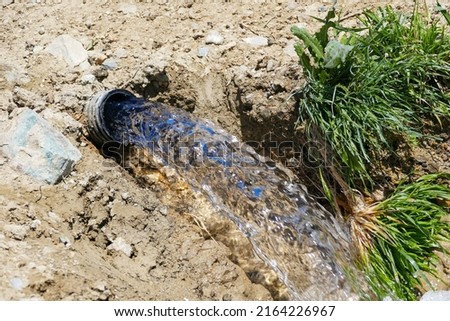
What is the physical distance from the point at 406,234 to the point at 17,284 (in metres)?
2.14

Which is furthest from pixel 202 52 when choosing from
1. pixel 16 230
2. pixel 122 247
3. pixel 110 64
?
pixel 16 230

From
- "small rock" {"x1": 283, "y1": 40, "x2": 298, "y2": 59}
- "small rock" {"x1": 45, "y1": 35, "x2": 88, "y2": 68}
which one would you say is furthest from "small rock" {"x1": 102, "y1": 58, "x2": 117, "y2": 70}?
"small rock" {"x1": 283, "y1": 40, "x2": 298, "y2": 59}

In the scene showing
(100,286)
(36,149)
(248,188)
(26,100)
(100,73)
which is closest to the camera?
(100,286)

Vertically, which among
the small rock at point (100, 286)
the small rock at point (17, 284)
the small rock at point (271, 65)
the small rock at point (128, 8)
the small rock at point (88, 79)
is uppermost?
the small rock at point (128, 8)

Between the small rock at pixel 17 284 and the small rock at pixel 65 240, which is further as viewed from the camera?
the small rock at pixel 65 240

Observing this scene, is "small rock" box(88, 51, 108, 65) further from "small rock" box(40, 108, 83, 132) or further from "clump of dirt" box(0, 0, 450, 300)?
"small rock" box(40, 108, 83, 132)

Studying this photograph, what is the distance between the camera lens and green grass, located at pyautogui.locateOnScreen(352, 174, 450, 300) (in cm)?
370

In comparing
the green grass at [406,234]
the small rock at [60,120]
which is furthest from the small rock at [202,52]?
the green grass at [406,234]

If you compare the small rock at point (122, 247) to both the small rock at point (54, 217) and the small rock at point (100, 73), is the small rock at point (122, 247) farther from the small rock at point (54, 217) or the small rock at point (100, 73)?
the small rock at point (100, 73)

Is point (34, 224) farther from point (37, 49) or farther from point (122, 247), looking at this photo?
point (37, 49)

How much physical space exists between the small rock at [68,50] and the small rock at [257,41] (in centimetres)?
108

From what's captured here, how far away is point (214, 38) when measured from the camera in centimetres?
451

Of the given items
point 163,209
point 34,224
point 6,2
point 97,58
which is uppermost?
point 6,2

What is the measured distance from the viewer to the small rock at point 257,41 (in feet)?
14.5
